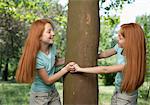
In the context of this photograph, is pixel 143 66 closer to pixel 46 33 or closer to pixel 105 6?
pixel 46 33

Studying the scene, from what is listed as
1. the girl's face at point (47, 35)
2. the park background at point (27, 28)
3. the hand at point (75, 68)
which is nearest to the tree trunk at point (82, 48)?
the hand at point (75, 68)

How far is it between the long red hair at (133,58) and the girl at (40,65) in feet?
1.09

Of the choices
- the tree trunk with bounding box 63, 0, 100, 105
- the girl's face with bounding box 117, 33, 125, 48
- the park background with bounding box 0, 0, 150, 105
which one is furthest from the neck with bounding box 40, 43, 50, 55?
the park background with bounding box 0, 0, 150, 105

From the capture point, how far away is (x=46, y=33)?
2.51 metres

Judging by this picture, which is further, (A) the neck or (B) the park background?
(B) the park background

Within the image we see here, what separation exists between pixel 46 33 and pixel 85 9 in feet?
0.96

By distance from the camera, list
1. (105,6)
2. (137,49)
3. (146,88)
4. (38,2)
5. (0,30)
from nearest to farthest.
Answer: (137,49) < (105,6) < (38,2) < (146,88) < (0,30)

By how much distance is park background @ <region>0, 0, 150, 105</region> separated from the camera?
6.96 metres

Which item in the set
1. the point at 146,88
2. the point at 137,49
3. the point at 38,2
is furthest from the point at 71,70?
the point at 146,88

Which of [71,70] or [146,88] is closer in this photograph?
[71,70]

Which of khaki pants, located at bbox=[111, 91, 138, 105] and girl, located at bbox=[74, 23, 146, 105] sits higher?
girl, located at bbox=[74, 23, 146, 105]

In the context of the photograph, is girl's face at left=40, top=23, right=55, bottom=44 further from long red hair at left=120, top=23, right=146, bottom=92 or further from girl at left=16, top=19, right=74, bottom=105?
long red hair at left=120, top=23, right=146, bottom=92

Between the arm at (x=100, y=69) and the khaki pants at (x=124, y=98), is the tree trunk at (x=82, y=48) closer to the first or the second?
the arm at (x=100, y=69)

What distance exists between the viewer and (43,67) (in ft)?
8.11
